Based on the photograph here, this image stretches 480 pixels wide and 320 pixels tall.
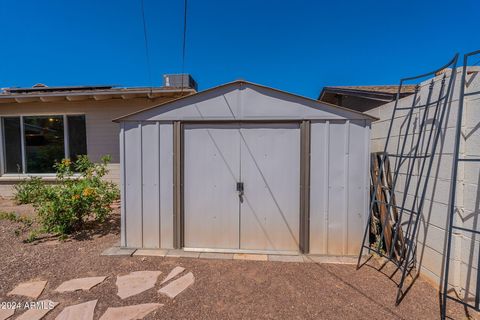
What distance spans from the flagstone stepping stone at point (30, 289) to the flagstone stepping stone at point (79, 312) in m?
0.56

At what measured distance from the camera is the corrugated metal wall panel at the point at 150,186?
3.52 meters

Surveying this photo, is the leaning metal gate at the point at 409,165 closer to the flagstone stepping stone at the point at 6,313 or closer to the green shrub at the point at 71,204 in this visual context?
the flagstone stepping stone at the point at 6,313

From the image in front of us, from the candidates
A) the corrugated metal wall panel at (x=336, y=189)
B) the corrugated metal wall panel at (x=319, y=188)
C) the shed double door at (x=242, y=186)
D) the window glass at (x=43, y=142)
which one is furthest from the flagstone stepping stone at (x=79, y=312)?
the window glass at (x=43, y=142)

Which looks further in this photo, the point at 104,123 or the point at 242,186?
the point at 104,123

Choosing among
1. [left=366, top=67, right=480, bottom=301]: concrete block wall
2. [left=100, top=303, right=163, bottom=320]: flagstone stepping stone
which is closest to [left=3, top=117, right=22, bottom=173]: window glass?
[left=100, top=303, right=163, bottom=320]: flagstone stepping stone

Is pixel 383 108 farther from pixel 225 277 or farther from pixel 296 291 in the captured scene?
pixel 225 277

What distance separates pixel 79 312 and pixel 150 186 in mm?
1734

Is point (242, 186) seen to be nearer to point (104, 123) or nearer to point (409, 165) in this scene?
point (409, 165)

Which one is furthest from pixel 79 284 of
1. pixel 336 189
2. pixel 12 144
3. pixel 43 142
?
pixel 12 144

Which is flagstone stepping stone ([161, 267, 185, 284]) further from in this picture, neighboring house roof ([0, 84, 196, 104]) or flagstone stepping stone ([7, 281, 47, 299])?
neighboring house roof ([0, 84, 196, 104])

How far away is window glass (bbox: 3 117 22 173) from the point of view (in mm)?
6695

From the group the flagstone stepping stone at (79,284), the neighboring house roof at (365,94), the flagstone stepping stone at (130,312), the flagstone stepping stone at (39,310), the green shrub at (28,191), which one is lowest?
the flagstone stepping stone at (39,310)

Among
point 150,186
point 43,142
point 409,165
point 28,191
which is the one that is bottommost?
point 28,191

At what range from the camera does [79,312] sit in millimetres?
2252
